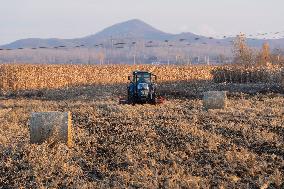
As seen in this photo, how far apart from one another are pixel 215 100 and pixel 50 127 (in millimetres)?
11967

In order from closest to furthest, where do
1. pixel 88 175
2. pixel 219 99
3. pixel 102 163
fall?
pixel 88 175, pixel 102 163, pixel 219 99

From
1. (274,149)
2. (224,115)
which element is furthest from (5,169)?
(224,115)

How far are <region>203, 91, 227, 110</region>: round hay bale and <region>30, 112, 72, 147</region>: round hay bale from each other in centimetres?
1157

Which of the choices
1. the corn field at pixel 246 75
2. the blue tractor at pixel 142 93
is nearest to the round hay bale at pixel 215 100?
the blue tractor at pixel 142 93

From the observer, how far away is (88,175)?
37.7ft

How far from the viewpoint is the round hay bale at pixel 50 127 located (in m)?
14.1

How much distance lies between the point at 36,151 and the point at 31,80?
122 feet

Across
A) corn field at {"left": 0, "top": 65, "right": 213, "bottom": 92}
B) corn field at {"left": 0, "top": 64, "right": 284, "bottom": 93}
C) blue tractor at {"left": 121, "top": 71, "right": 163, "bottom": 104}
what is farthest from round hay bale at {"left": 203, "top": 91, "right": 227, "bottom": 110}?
corn field at {"left": 0, "top": 65, "right": 213, "bottom": 92}

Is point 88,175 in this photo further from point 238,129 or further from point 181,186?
point 238,129

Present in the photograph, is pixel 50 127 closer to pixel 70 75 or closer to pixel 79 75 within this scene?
pixel 70 75

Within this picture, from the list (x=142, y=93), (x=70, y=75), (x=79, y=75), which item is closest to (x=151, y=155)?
(x=142, y=93)

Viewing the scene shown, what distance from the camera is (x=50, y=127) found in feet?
46.4

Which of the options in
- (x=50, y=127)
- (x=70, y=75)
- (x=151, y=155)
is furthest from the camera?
(x=70, y=75)

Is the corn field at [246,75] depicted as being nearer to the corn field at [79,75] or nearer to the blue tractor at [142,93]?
the corn field at [79,75]
